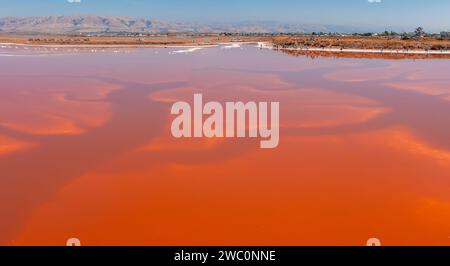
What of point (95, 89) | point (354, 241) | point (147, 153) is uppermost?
point (95, 89)

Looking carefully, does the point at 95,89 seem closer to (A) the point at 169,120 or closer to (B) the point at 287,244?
(A) the point at 169,120

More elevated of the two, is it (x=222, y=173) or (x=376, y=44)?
(x=376, y=44)

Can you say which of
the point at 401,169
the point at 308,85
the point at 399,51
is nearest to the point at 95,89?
the point at 308,85

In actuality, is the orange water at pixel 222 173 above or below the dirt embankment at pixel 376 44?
below

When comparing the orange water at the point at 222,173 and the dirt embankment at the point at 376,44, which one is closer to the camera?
the orange water at the point at 222,173

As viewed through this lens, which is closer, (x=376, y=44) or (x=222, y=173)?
(x=222, y=173)

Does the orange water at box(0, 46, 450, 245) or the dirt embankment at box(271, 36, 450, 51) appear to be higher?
the dirt embankment at box(271, 36, 450, 51)

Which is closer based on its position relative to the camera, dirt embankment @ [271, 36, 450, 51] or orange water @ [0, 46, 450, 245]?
orange water @ [0, 46, 450, 245]

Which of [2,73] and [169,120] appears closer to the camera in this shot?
[169,120]
